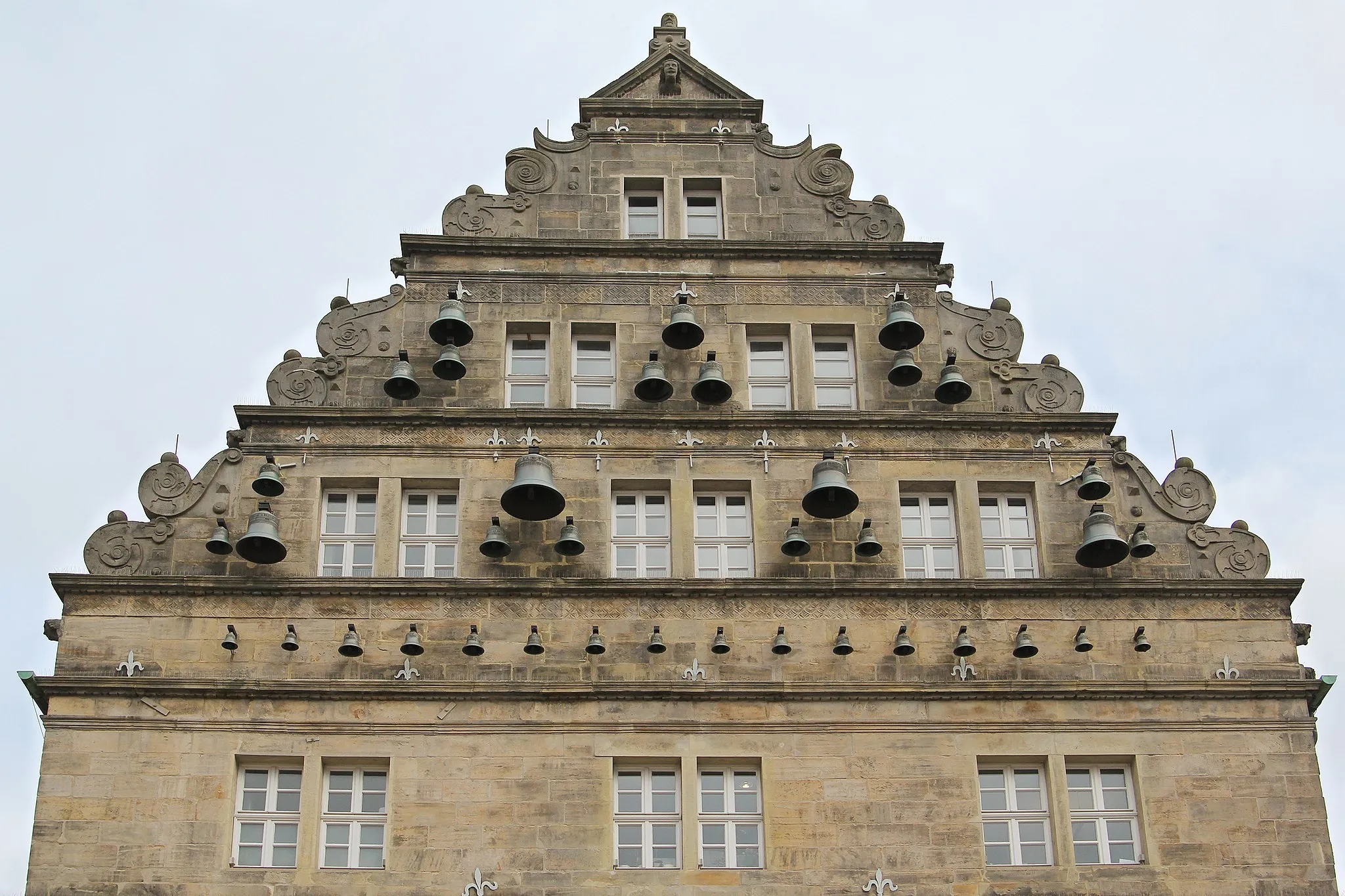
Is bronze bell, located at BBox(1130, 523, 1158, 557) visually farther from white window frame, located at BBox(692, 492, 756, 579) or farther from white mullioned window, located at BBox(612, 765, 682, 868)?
white mullioned window, located at BBox(612, 765, 682, 868)

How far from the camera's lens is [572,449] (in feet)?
91.1

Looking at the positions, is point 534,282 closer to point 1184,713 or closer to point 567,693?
point 567,693

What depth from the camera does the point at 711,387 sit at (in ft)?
91.9

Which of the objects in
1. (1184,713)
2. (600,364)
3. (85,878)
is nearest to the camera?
(85,878)

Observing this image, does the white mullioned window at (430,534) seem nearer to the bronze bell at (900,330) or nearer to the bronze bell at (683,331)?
the bronze bell at (683,331)

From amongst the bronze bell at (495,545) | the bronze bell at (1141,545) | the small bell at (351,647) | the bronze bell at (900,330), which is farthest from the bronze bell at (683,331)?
the bronze bell at (1141,545)

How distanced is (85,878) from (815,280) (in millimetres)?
12176

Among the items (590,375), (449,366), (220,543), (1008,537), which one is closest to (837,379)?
Answer: (1008,537)

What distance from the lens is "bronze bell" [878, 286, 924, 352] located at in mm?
28547

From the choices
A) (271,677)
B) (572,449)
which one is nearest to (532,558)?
(572,449)

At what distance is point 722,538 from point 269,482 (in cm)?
571

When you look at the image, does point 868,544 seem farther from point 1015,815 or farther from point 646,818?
point 646,818

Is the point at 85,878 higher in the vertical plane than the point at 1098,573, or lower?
lower

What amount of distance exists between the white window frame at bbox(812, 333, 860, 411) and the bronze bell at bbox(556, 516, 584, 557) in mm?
3856
